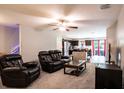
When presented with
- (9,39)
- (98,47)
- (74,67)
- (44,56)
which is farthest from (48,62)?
(98,47)

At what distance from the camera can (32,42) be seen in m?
5.73

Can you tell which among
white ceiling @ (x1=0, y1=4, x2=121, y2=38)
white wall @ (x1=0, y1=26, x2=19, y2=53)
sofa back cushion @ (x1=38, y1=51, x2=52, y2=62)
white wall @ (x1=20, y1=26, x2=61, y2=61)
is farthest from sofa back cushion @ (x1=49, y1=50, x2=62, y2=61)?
white ceiling @ (x1=0, y1=4, x2=121, y2=38)

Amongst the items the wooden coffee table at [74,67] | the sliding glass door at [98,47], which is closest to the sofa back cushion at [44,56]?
the wooden coffee table at [74,67]

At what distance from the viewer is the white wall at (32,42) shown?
532cm

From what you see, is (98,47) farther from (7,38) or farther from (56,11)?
(56,11)

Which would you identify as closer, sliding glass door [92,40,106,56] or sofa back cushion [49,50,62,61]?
sofa back cushion [49,50,62,61]

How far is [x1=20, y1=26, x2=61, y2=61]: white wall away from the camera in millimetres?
5320

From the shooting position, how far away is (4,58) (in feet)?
13.1

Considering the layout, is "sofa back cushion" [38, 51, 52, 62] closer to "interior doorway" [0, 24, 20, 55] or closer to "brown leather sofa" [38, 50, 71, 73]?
"brown leather sofa" [38, 50, 71, 73]

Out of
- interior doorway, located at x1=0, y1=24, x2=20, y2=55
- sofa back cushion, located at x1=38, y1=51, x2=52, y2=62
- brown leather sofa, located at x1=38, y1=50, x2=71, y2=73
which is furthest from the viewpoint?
interior doorway, located at x1=0, y1=24, x2=20, y2=55

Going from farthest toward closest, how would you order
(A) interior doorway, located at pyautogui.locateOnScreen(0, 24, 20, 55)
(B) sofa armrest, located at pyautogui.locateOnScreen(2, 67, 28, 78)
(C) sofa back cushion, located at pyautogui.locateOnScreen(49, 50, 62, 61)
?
(C) sofa back cushion, located at pyautogui.locateOnScreen(49, 50, 62, 61) → (A) interior doorway, located at pyautogui.locateOnScreen(0, 24, 20, 55) → (B) sofa armrest, located at pyautogui.locateOnScreen(2, 67, 28, 78)

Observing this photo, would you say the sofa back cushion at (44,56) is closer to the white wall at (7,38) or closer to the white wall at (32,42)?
the white wall at (32,42)
